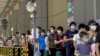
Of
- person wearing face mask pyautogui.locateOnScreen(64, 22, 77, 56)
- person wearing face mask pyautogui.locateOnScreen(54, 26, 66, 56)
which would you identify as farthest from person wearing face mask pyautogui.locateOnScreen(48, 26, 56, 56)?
person wearing face mask pyautogui.locateOnScreen(64, 22, 77, 56)

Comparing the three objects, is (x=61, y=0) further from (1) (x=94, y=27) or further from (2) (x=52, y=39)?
(1) (x=94, y=27)

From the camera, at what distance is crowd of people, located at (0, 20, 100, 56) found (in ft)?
32.7

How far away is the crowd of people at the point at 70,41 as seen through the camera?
32.7ft

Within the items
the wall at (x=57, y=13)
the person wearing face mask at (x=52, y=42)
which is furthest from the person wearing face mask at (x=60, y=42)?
the wall at (x=57, y=13)

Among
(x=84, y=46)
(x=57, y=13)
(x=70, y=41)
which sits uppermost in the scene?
(x=57, y=13)

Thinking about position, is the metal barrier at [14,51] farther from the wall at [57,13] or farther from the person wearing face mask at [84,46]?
the person wearing face mask at [84,46]

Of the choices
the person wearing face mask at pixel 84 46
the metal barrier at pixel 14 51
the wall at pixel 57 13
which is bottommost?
the metal barrier at pixel 14 51

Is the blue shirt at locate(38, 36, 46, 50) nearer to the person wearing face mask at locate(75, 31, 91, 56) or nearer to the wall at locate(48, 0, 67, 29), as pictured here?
the wall at locate(48, 0, 67, 29)

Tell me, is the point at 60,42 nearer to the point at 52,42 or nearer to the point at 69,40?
the point at 52,42

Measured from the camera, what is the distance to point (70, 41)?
1356cm

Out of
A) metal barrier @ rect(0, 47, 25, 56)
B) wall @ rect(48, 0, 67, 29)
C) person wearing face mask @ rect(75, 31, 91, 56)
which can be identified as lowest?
metal barrier @ rect(0, 47, 25, 56)

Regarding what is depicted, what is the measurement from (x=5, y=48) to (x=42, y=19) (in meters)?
3.89

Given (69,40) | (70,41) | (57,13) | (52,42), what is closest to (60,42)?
(52,42)

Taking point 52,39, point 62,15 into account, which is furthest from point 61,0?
point 52,39
